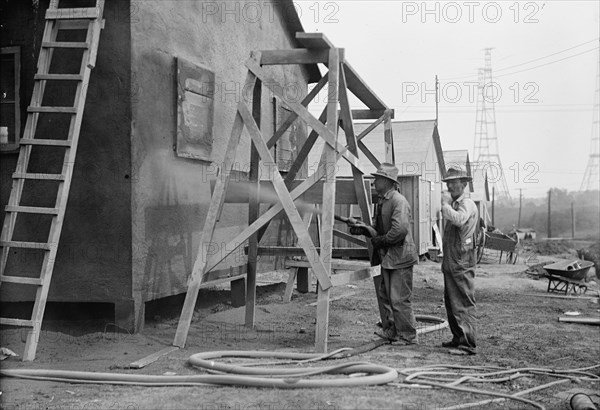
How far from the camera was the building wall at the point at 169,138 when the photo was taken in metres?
7.16

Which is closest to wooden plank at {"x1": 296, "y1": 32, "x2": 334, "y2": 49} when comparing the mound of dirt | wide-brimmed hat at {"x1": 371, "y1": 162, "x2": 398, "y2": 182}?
wide-brimmed hat at {"x1": 371, "y1": 162, "x2": 398, "y2": 182}

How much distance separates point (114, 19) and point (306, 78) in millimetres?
6983

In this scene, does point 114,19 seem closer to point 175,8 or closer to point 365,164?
point 175,8

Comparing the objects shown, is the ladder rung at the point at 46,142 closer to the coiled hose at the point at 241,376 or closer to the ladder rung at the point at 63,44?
the ladder rung at the point at 63,44

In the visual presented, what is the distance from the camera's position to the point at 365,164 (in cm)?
2623

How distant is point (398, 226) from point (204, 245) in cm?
Result: 243

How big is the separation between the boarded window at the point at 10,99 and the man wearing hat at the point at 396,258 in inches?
180

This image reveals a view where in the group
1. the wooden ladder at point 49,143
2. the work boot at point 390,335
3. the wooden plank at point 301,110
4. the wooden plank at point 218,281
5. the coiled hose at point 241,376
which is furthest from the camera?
the wooden plank at point 218,281

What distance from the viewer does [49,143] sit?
631 centimetres

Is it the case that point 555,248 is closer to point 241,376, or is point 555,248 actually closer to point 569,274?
point 569,274

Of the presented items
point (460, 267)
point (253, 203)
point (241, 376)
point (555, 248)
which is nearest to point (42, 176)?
point (253, 203)

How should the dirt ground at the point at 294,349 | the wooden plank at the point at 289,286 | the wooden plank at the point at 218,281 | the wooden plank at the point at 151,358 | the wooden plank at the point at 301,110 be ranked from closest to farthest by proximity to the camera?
the dirt ground at the point at 294,349 < the wooden plank at the point at 151,358 < the wooden plank at the point at 301,110 < the wooden plank at the point at 218,281 < the wooden plank at the point at 289,286

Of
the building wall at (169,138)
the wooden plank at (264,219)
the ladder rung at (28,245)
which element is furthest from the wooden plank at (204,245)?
the ladder rung at (28,245)

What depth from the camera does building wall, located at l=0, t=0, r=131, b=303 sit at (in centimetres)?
704
